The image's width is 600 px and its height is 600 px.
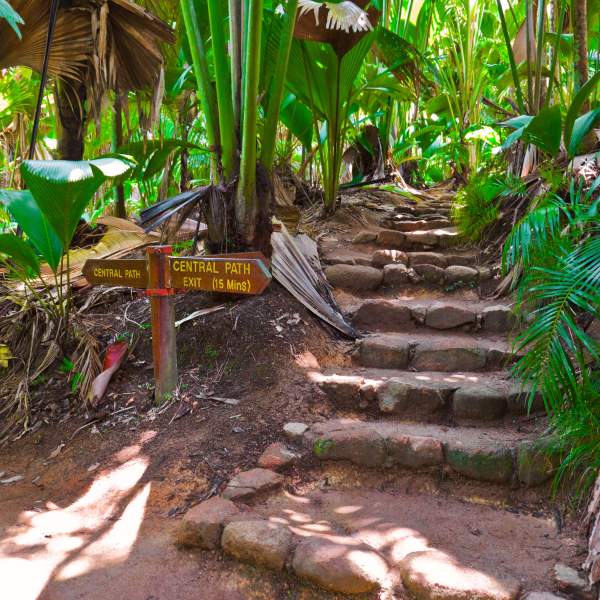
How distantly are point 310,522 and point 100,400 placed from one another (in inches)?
61.1

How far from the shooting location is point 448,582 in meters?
1.86

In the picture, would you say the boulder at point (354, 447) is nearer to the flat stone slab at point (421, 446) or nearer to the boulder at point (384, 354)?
the flat stone slab at point (421, 446)

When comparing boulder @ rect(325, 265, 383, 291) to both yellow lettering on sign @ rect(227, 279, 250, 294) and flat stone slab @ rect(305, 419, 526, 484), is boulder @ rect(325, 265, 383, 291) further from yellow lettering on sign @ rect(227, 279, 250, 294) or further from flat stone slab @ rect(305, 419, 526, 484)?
yellow lettering on sign @ rect(227, 279, 250, 294)

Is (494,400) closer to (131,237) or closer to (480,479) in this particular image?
(480,479)

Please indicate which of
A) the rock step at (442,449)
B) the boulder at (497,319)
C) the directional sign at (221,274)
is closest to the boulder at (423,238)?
the boulder at (497,319)

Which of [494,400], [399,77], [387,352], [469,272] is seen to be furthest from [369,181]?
[494,400]

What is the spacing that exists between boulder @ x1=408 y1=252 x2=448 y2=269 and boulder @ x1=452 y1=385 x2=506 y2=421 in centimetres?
177

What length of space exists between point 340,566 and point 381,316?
2.13 meters

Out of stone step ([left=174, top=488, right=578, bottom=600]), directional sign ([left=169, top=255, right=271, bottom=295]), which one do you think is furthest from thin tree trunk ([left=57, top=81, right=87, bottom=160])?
stone step ([left=174, top=488, right=578, bottom=600])

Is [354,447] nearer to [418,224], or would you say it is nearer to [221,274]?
[221,274]

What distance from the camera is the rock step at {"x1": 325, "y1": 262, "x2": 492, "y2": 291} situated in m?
4.30

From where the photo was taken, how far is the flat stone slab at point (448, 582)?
1.82 m

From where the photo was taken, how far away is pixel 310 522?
7.66 ft

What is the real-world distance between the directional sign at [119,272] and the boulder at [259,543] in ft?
4.57
